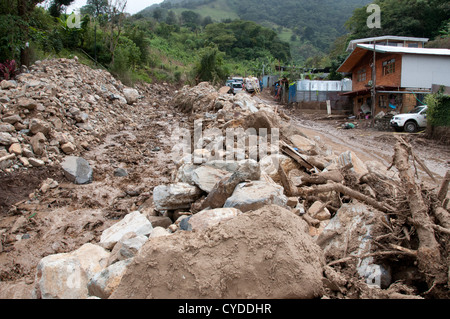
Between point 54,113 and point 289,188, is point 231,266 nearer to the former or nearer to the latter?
point 289,188

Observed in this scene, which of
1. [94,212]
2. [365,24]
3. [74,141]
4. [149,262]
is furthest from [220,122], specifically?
[365,24]

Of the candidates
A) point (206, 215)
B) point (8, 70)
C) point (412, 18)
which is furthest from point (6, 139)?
point (412, 18)

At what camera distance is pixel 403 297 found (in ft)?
6.45

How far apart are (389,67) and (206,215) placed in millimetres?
21755

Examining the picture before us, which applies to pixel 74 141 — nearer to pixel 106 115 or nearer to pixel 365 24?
pixel 106 115

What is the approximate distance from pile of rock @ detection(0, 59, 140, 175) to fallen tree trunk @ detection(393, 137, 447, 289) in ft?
23.6

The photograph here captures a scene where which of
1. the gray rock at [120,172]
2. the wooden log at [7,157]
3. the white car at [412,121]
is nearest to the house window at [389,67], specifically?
the white car at [412,121]

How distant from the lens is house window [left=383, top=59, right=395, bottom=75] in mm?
20062

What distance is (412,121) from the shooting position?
14.2 meters

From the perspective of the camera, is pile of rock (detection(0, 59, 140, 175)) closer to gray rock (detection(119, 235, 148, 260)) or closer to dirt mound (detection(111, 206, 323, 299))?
gray rock (detection(119, 235, 148, 260))

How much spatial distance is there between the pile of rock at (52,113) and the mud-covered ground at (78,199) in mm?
463

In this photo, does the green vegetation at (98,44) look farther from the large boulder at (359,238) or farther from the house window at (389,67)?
the large boulder at (359,238)

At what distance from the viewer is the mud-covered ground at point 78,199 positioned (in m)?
4.46

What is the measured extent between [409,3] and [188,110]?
3683 cm
